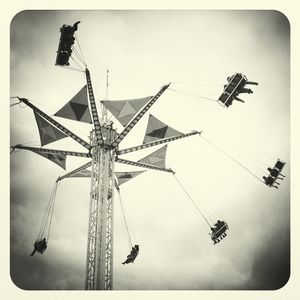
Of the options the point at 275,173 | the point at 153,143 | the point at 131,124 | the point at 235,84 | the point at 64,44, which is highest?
the point at 64,44

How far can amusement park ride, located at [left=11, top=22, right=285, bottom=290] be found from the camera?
392 inches

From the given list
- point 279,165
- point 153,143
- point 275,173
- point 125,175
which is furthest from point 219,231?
point 125,175

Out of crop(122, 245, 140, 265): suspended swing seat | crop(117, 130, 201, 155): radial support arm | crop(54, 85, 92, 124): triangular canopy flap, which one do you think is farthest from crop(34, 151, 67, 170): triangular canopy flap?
crop(122, 245, 140, 265): suspended swing seat

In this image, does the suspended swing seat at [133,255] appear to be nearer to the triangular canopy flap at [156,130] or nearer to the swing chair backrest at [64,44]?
the triangular canopy flap at [156,130]

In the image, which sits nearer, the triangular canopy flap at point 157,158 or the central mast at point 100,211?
the central mast at point 100,211

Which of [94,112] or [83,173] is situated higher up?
[94,112]

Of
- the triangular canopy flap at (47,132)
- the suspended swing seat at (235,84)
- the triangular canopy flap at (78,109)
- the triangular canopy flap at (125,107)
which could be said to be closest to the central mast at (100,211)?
the triangular canopy flap at (78,109)

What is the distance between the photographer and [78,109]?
461 inches

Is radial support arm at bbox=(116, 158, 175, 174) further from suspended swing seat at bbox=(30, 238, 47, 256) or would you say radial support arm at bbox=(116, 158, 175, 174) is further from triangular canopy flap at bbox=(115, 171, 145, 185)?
suspended swing seat at bbox=(30, 238, 47, 256)

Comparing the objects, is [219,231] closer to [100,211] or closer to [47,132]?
[100,211]

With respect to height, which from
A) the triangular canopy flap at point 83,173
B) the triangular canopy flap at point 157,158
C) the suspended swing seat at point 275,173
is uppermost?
the suspended swing seat at point 275,173

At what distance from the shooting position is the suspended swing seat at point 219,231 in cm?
1097

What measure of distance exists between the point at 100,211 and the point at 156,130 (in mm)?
3349

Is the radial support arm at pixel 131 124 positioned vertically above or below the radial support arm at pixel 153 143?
above
